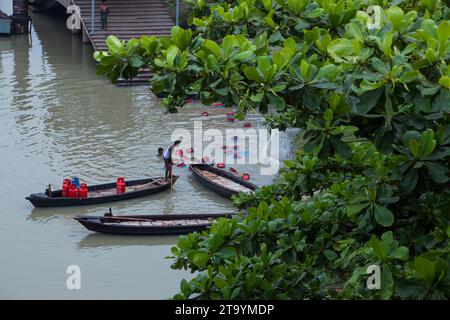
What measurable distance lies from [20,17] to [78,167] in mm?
21712

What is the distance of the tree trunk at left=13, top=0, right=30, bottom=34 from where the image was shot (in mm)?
45906

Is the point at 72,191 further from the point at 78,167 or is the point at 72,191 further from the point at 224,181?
the point at 224,181

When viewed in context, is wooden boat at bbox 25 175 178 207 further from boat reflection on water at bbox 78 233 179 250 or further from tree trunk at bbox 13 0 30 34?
tree trunk at bbox 13 0 30 34

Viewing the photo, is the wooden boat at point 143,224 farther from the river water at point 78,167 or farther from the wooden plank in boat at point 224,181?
the wooden plank in boat at point 224,181

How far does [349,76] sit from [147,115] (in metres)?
25.8

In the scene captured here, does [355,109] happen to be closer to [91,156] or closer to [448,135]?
[448,135]

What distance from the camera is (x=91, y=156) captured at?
1091 inches

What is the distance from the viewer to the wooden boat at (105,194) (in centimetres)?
2331

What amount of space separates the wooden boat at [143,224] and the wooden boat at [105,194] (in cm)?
189

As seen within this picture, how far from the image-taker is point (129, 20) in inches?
1618

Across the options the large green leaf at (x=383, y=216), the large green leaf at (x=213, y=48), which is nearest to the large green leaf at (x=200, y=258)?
the large green leaf at (x=383, y=216)

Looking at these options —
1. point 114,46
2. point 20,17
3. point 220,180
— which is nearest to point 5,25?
point 20,17

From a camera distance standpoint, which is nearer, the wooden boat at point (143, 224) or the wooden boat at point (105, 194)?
the wooden boat at point (143, 224)

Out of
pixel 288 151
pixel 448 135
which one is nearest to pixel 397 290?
pixel 448 135
